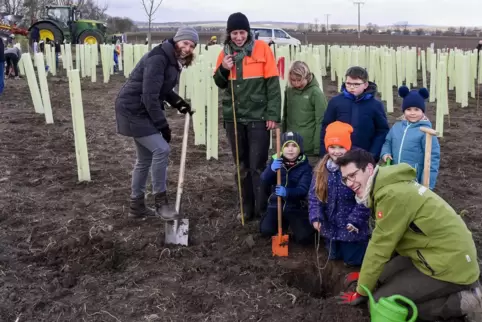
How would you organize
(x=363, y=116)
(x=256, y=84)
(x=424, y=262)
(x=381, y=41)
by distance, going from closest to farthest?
1. (x=424, y=262)
2. (x=363, y=116)
3. (x=256, y=84)
4. (x=381, y=41)

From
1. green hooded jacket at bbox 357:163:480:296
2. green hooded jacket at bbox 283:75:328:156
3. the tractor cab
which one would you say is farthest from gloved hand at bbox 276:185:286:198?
the tractor cab

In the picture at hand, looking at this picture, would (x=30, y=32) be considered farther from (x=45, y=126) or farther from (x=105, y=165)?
(x=105, y=165)

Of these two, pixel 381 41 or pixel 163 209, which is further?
pixel 381 41

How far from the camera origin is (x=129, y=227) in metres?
4.21

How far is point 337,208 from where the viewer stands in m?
3.53

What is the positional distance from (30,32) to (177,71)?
62.7 feet

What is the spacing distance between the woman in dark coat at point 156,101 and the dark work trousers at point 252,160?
0.48 meters

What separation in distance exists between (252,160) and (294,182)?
46 cm

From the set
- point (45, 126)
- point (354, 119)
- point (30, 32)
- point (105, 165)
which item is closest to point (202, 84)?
point (105, 165)

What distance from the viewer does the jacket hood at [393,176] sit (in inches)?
106

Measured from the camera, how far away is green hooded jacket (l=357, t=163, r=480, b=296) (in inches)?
105

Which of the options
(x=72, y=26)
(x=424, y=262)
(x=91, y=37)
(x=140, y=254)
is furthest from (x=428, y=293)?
(x=72, y=26)

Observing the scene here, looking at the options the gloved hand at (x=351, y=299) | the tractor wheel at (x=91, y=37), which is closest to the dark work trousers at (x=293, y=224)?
the gloved hand at (x=351, y=299)

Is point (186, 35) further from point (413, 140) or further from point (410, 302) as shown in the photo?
point (410, 302)
